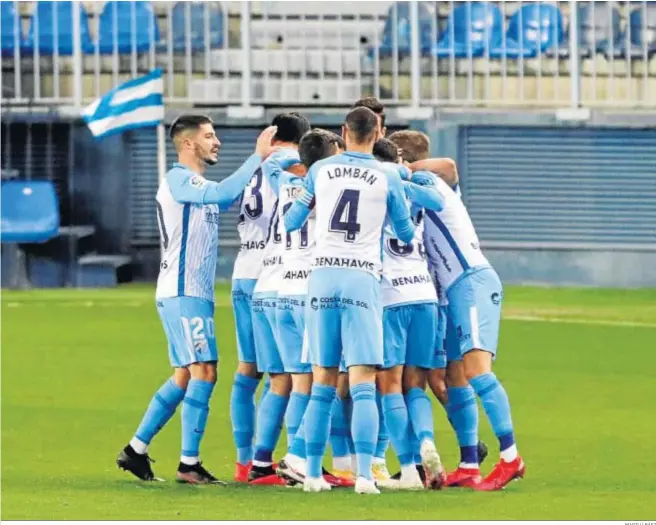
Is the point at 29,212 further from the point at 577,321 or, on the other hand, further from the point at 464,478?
the point at 464,478

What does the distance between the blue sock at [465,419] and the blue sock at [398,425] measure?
339 mm

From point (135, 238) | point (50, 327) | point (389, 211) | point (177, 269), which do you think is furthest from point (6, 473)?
point (135, 238)

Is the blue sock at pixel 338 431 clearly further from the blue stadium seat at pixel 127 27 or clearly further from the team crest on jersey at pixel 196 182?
the blue stadium seat at pixel 127 27

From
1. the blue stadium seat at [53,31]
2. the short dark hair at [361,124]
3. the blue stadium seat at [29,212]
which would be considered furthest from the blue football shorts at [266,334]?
the blue stadium seat at [53,31]

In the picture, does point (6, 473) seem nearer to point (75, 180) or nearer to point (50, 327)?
point (50, 327)

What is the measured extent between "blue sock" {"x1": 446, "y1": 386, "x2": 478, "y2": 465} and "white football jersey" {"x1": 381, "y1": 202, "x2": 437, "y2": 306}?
1.97 feet

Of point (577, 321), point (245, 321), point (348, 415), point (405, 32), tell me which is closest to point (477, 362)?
point (348, 415)

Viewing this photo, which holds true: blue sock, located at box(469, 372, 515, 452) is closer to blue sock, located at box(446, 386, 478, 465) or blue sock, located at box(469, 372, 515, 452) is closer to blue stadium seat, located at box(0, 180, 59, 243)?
blue sock, located at box(446, 386, 478, 465)

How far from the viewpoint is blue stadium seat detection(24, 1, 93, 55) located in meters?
25.2

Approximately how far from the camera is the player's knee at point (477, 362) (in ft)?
37.1

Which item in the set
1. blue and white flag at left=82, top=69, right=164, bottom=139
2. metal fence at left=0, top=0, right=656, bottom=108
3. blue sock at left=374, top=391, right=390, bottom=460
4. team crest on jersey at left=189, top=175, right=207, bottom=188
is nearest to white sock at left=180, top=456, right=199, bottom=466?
blue sock at left=374, top=391, right=390, bottom=460

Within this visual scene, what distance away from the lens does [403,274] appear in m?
11.2

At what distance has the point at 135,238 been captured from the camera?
25016 millimetres

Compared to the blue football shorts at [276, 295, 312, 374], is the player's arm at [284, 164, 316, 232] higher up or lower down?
higher up
